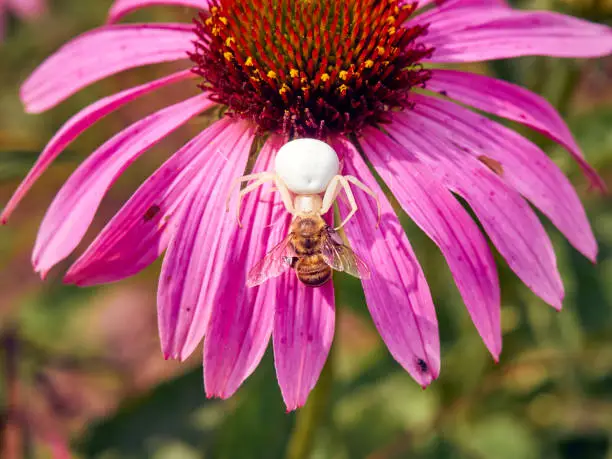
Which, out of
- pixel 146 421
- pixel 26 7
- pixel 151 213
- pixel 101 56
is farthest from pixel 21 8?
pixel 151 213

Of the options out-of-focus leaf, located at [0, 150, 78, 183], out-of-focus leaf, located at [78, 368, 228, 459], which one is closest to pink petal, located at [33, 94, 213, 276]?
out-of-focus leaf, located at [0, 150, 78, 183]

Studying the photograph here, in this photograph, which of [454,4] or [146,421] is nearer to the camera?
[454,4]

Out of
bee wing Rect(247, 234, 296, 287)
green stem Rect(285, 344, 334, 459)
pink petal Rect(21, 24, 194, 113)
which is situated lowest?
green stem Rect(285, 344, 334, 459)

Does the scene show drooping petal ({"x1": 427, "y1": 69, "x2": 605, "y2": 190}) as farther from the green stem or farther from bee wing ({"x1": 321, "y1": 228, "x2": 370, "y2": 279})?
the green stem

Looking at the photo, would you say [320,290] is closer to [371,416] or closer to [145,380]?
[371,416]

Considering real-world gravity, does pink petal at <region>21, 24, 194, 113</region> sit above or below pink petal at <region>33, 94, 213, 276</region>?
above

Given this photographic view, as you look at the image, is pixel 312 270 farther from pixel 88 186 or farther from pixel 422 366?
pixel 88 186
